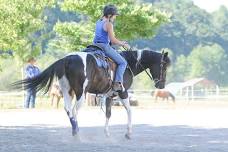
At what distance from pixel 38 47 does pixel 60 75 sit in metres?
34.1

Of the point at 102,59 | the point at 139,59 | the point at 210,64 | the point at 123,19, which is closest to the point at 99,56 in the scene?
the point at 102,59

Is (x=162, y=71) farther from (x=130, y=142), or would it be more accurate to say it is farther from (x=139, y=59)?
(x=130, y=142)

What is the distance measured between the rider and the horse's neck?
2.15 feet

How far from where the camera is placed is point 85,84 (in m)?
11.9

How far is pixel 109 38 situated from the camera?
12508 millimetres

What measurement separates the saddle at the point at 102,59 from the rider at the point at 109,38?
0.22 ft

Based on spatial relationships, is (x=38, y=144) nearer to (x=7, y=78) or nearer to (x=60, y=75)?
(x=60, y=75)

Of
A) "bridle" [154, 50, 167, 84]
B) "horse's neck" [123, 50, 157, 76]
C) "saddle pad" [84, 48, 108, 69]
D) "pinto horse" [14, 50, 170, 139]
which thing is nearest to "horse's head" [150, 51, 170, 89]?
"bridle" [154, 50, 167, 84]

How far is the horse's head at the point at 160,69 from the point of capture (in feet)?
44.8

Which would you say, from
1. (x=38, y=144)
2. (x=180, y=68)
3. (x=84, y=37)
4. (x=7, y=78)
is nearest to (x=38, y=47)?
(x=84, y=37)

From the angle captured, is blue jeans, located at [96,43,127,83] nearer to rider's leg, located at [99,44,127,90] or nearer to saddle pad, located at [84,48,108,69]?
rider's leg, located at [99,44,127,90]

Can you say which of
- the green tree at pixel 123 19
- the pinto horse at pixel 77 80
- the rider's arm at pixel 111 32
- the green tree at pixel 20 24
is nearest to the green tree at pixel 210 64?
the green tree at pixel 20 24

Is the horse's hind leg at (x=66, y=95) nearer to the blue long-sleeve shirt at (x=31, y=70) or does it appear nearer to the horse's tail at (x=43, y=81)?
the horse's tail at (x=43, y=81)

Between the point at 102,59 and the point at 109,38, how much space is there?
45cm
